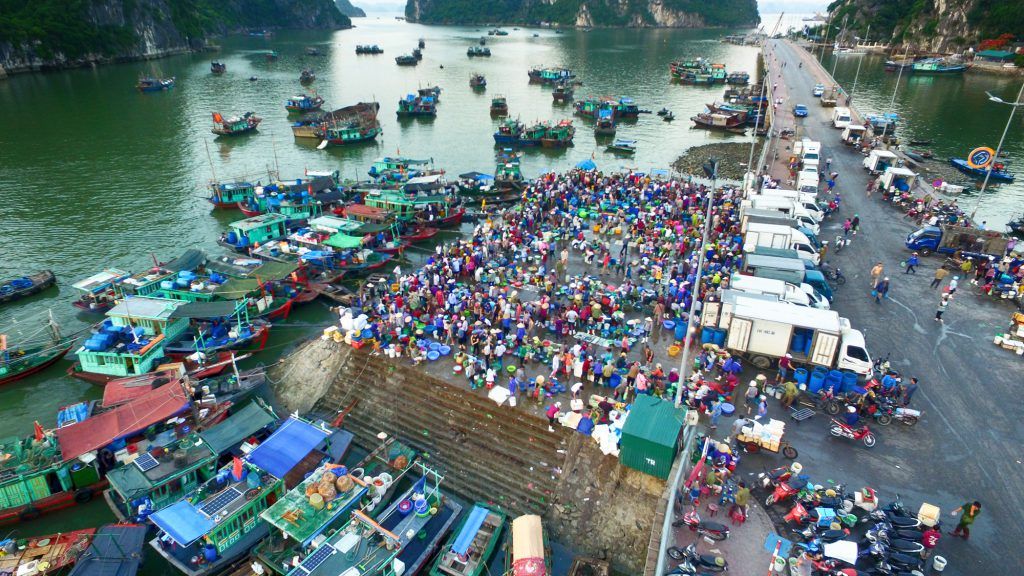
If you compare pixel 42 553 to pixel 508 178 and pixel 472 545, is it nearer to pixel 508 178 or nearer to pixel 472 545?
pixel 472 545

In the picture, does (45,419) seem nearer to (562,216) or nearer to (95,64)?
(562,216)

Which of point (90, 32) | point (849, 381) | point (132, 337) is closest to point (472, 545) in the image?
point (849, 381)

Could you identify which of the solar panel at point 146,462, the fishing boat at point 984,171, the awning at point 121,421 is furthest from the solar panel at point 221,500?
the fishing boat at point 984,171

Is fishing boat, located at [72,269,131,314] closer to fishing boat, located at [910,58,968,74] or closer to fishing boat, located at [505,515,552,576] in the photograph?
fishing boat, located at [505,515,552,576]

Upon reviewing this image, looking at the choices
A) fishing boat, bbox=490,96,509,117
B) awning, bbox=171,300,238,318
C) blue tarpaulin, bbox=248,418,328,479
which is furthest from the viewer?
fishing boat, bbox=490,96,509,117

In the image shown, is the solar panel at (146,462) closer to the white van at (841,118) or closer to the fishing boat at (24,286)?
the fishing boat at (24,286)

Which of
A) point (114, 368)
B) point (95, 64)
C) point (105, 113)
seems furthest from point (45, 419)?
point (95, 64)

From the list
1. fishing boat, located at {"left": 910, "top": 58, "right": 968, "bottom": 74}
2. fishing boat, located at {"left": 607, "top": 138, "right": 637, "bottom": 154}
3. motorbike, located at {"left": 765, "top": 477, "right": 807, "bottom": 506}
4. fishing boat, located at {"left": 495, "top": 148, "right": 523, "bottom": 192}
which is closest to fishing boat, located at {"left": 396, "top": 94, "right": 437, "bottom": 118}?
fishing boat, located at {"left": 607, "top": 138, "right": 637, "bottom": 154}
